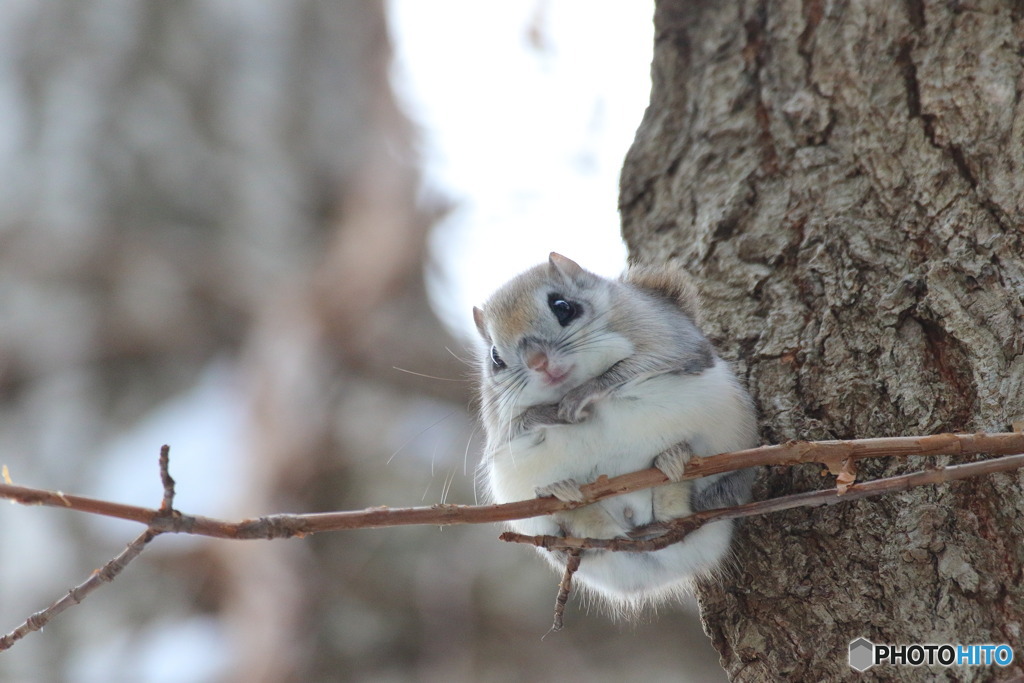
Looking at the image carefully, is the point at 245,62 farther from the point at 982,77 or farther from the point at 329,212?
the point at 982,77

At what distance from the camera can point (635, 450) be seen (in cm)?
167

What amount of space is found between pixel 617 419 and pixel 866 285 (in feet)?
2.32

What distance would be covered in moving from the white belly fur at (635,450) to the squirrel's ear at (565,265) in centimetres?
50

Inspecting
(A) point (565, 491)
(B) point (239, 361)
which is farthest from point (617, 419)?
(B) point (239, 361)

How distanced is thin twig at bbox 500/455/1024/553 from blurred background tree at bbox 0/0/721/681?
1.60 metres

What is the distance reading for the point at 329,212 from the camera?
5.81 meters

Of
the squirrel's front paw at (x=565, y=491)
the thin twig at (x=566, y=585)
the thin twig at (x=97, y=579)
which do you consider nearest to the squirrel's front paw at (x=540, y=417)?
the squirrel's front paw at (x=565, y=491)

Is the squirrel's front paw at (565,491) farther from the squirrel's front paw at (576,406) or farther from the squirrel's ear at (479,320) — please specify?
the squirrel's ear at (479,320)

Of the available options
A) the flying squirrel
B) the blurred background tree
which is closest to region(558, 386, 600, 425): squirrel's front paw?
the flying squirrel

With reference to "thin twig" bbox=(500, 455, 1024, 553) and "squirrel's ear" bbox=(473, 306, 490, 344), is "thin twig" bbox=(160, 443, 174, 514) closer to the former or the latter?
"thin twig" bbox=(500, 455, 1024, 553)

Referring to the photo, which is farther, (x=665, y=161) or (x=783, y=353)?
(x=665, y=161)

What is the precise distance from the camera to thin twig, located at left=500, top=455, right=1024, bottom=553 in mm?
1380

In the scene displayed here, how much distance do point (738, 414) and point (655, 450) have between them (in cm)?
20

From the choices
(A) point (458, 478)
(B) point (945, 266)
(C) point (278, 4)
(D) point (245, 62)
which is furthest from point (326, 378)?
(B) point (945, 266)
